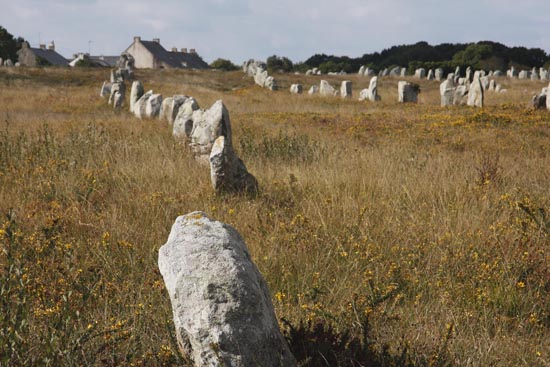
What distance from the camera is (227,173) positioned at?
248 inches

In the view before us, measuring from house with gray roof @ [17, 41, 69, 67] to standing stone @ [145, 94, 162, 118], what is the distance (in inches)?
1996

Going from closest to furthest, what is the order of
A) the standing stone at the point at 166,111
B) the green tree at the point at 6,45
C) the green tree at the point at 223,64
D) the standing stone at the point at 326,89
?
the standing stone at the point at 166,111 < the standing stone at the point at 326,89 < the green tree at the point at 6,45 < the green tree at the point at 223,64

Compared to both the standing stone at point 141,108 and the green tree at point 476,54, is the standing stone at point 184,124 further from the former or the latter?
the green tree at point 476,54

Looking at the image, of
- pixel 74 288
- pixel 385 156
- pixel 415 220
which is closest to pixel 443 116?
pixel 385 156

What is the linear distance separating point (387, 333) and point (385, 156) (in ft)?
18.9

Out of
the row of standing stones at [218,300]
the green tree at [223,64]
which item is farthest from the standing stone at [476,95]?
the green tree at [223,64]

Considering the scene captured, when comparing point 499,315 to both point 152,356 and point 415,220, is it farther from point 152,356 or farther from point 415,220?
point 152,356

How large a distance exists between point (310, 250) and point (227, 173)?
2.24 metres

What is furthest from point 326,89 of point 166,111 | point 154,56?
point 154,56

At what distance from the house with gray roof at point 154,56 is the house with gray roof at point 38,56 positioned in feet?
37.5

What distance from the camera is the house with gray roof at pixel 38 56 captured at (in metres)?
63.6

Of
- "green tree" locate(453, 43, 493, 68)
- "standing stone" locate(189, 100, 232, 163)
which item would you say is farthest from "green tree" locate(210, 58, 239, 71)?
"standing stone" locate(189, 100, 232, 163)

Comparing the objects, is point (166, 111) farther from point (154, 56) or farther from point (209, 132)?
point (154, 56)

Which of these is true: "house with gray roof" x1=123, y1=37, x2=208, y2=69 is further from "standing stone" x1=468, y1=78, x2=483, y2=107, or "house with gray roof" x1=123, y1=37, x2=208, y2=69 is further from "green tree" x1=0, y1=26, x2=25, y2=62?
"standing stone" x1=468, y1=78, x2=483, y2=107
